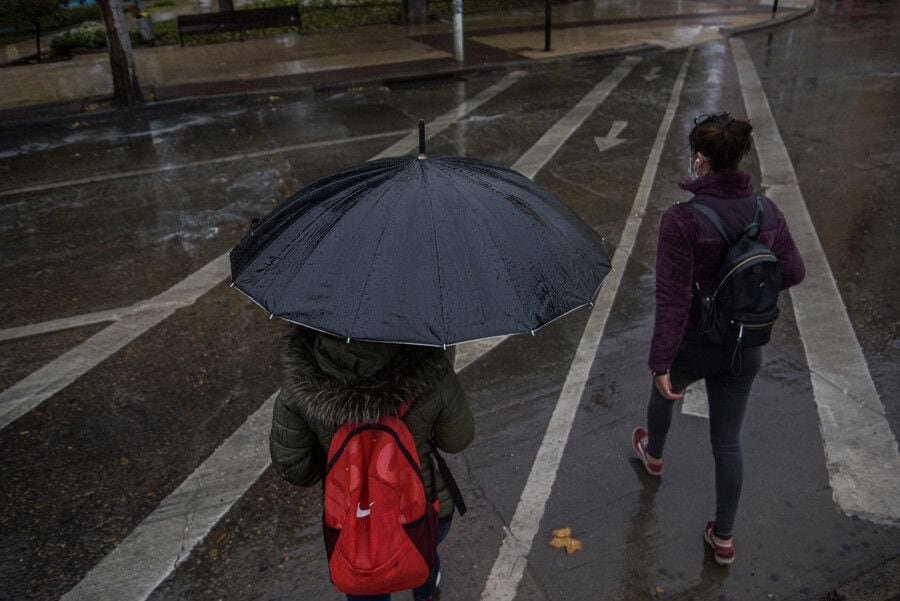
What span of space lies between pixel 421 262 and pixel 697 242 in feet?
4.22

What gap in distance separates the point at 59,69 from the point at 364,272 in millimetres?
17494

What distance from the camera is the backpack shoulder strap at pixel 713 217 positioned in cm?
287

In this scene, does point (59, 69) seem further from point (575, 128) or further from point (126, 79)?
point (575, 128)

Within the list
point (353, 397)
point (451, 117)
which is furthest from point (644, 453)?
point (451, 117)

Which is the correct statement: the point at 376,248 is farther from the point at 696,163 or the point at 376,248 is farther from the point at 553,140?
the point at 553,140

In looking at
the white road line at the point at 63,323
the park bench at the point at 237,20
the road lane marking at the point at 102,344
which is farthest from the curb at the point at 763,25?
the white road line at the point at 63,323

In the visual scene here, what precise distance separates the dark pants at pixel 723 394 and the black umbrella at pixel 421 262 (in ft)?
2.86

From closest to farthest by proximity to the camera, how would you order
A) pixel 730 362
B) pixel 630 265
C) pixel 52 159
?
pixel 730 362 → pixel 630 265 → pixel 52 159

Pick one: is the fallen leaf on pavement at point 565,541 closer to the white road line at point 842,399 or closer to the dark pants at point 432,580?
the dark pants at point 432,580

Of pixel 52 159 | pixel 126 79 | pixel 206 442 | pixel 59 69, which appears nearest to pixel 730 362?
pixel 206 442

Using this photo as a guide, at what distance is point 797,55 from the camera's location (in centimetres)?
1639

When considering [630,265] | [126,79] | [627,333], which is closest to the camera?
[627,333]

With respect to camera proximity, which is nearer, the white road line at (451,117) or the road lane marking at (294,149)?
the road lane marking at (294,149)

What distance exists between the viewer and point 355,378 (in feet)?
7.78
